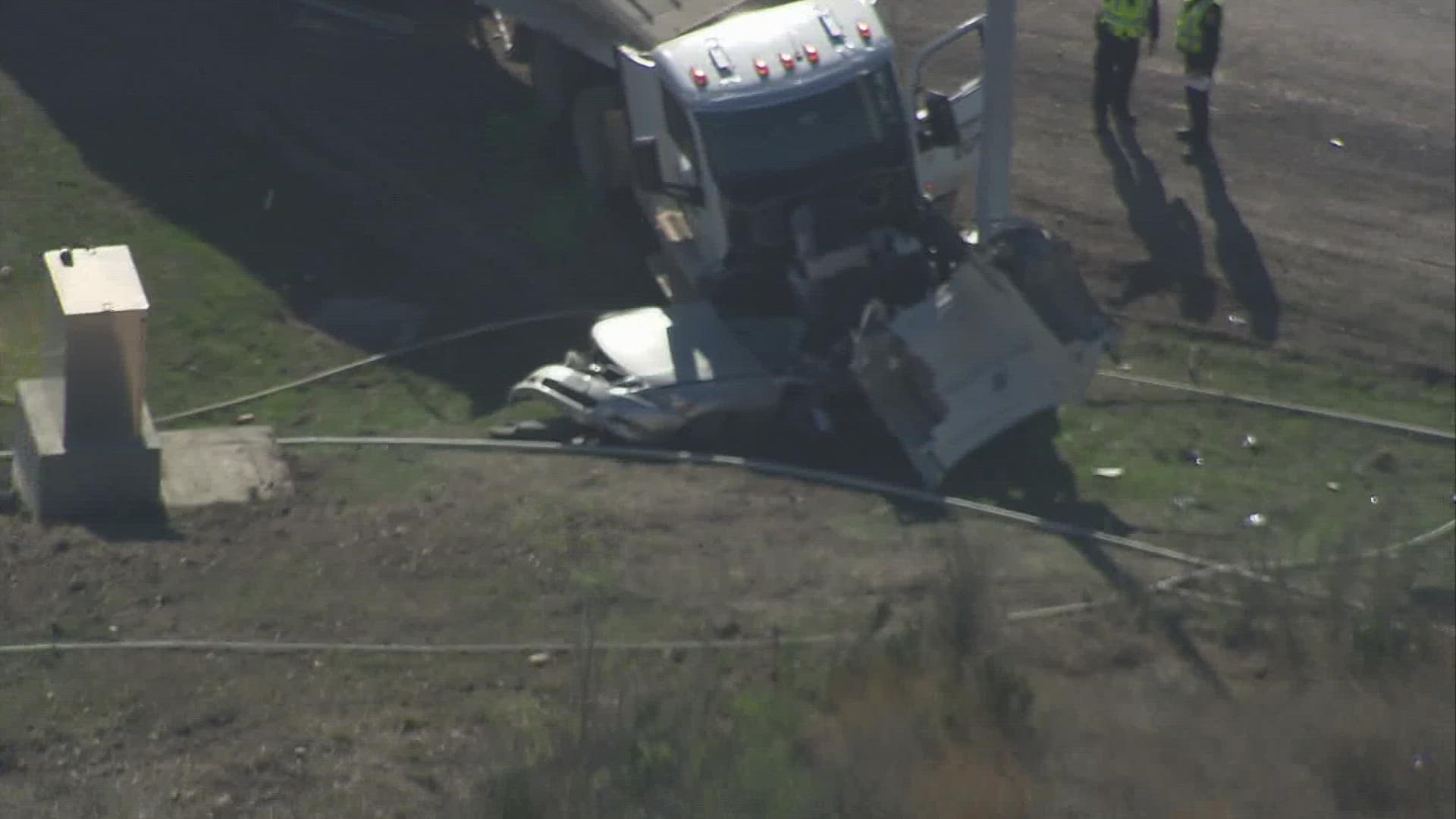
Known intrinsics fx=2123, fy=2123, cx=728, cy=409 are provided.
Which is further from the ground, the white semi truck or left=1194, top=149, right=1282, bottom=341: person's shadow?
the white semi truck

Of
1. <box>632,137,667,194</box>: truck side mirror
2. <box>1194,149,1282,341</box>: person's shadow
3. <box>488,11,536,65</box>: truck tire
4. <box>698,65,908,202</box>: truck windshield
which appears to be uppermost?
<box>698,65,908,202</box>: truck windshield

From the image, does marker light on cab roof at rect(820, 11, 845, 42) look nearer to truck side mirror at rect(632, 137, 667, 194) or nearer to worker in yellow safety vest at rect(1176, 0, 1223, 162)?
truck side mirror at rect(632, 137, 667, 194)

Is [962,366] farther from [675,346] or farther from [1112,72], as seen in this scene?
[1112,72]

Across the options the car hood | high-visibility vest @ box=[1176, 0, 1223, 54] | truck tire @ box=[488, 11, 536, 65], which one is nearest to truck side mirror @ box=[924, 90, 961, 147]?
the car hood

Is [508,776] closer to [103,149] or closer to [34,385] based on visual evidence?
[34,385]

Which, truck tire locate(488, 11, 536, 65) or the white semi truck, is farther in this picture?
truck tire locate(488, 11, 536, 65)

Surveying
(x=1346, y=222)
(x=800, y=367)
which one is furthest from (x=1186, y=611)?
(x=1346, y=222)

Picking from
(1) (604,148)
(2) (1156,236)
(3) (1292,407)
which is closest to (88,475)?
(1) (604,148)
